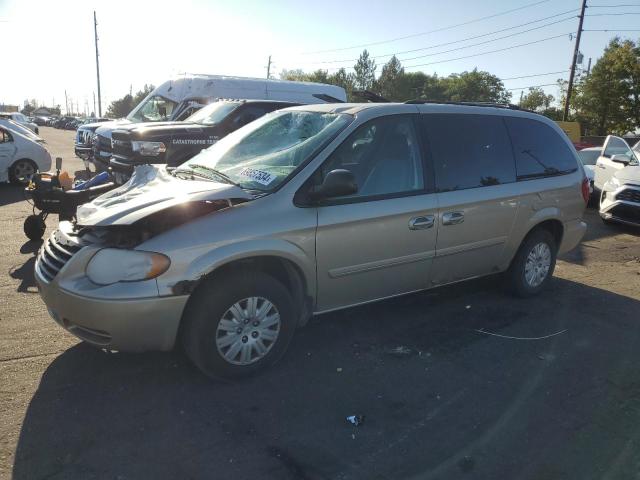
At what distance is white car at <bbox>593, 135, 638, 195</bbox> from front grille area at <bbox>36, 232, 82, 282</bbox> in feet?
32.8

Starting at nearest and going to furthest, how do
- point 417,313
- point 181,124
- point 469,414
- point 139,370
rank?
1. point 469,414
2. point 139,370
3. point 417,313
4. point 181,124

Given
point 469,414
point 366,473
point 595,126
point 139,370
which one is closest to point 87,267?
point 139,370

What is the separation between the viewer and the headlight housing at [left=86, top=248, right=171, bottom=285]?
3.08 meters

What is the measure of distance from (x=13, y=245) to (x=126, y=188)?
11.3ft

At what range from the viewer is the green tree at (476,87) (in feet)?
302

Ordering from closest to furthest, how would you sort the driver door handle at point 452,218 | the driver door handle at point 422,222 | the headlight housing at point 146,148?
the driver door handle at point 422,222 → the driver door handle at point 452,218 → the headlight housing at point 146,148

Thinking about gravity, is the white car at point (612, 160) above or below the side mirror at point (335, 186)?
below

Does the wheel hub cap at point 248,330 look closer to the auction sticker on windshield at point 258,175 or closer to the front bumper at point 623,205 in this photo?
the auction sticker on windshield at point 258,175

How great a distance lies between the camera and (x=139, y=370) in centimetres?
363

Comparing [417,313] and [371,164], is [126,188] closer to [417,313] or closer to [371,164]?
[371,164]

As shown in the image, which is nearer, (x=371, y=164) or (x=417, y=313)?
(x=371, y=164)

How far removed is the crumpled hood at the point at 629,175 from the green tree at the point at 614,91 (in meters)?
27.9

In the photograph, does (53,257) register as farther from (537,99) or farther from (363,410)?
(537,99)

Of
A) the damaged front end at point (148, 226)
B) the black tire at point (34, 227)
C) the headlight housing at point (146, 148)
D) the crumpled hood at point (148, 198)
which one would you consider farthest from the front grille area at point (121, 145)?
the damaged front end at point (148, 226)
